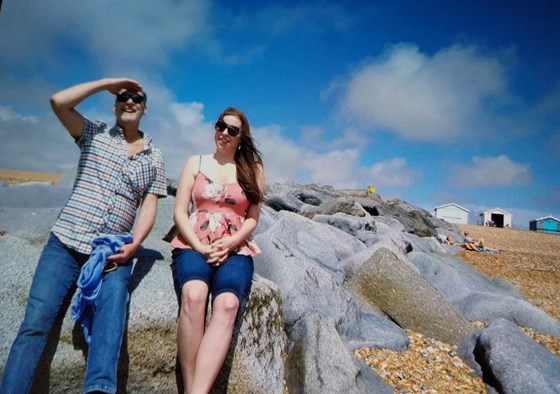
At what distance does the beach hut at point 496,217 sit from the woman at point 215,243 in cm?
7173

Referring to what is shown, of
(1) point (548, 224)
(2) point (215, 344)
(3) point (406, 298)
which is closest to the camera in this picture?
(2) point (215, 344)

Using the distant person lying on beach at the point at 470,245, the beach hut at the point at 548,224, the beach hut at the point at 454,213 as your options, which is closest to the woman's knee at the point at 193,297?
the distant person lying on beach at the point at 470,245

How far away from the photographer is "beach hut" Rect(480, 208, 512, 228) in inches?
2543

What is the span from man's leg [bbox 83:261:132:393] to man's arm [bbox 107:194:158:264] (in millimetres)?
146

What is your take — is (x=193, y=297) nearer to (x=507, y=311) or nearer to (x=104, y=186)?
(x=104, y=186)

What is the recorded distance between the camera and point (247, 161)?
14.4 ft

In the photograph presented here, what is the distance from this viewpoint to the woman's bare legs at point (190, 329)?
3117 mm

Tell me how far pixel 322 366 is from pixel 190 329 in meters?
1.66

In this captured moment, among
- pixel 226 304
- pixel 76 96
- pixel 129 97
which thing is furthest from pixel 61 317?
pixel 129 97

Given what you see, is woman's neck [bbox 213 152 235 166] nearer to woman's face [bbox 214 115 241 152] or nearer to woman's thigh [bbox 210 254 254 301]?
woman's face [bbox 214 115 241 152]

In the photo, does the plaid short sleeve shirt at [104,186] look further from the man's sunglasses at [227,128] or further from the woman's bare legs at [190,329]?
the woman's bare legs at [190,329]

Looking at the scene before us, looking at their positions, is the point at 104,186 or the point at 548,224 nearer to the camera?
the point at 104,186

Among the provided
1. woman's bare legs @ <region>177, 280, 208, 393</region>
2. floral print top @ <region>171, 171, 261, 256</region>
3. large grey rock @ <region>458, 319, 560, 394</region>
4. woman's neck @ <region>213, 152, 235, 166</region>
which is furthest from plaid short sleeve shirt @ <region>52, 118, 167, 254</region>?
large grey rock @ <region>458, 319, 560, 394</region>

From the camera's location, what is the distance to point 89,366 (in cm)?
283
